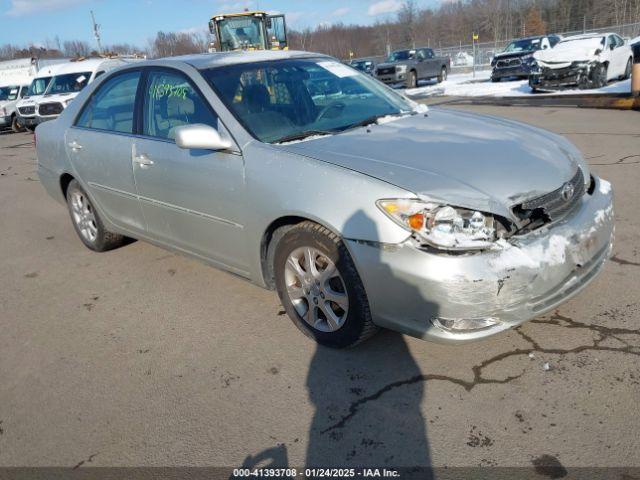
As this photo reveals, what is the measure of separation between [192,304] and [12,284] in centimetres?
189

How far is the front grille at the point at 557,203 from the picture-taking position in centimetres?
269

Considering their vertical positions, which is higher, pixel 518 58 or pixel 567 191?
pixel 518 58

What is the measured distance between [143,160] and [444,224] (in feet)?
7.81

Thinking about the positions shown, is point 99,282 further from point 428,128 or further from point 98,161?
point 428,128

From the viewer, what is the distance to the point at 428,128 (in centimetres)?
353

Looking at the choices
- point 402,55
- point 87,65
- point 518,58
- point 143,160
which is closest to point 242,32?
point 87,65

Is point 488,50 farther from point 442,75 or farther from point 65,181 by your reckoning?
point 65,181

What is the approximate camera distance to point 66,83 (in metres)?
17.3

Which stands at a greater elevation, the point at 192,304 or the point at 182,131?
the point at 182,131

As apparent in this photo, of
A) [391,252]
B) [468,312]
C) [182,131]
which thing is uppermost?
[182,131]

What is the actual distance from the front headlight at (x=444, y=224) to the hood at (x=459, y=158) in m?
0.05

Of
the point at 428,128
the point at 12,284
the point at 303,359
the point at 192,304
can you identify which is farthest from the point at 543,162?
the point at 12,284

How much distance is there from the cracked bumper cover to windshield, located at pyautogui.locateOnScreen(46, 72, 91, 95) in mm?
16856

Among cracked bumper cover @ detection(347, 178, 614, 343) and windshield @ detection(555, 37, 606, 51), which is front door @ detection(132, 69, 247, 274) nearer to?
cracked bumper cover @ detection(347, 178, 614, 343)
